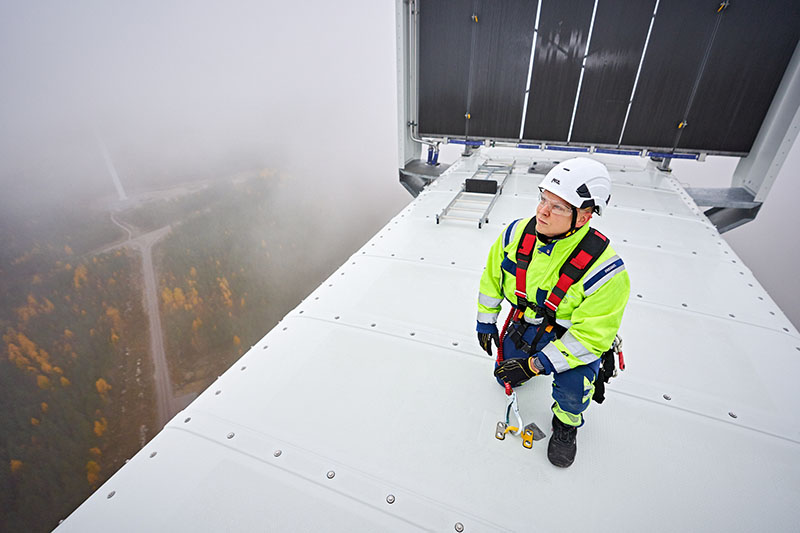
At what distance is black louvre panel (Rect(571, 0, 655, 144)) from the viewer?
404cm

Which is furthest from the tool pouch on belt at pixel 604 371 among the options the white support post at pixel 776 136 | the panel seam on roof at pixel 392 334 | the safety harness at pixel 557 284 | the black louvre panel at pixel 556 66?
A: the white support post at pixel 776 136

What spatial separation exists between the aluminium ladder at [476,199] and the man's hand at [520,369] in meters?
2.15

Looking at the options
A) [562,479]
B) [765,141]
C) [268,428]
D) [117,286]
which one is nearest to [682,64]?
[765,141]

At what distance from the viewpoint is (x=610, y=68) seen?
14.3 ft

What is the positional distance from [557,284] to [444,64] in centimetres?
471

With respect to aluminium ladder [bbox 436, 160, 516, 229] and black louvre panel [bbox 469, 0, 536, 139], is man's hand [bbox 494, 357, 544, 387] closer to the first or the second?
aluminium ladder [bbox 436, 160, 516, 229]

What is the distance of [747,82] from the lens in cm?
392

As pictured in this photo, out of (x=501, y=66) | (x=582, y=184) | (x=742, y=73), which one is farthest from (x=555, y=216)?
(x=742, y=73)

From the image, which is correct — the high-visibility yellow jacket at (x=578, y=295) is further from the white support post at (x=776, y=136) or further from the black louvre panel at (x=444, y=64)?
the white support post at (x=776, y=136)

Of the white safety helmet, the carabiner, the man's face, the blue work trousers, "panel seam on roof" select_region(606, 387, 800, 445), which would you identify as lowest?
"panel seam on roof" select_region(606, 387, 800, 445)

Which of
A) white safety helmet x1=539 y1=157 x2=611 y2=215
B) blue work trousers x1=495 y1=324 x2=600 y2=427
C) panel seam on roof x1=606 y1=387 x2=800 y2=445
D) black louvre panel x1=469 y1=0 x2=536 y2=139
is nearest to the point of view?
white safety helmet x1=539 y1=157 x2=611 y2=215

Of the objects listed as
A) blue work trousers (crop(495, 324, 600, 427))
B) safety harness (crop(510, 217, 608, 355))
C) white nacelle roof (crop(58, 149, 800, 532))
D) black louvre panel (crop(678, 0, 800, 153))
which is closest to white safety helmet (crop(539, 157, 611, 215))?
safety harness (crop(510, 217, 608, 355))

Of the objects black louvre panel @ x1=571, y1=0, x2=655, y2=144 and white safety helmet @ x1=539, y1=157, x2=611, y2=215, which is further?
black louvre panel @ x1=571, y1=0, x2=655, y2=144

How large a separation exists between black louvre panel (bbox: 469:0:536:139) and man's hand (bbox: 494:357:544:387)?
4632 mm
